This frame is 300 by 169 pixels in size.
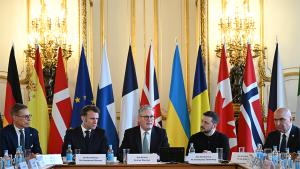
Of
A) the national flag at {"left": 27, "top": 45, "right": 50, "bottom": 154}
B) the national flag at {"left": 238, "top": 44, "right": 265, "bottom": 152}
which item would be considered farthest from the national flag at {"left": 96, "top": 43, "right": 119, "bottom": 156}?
the national flag at {"left": 238, "top": 44, "right": 265, "bottom": 152}

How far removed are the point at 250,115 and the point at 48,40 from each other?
3.58 m

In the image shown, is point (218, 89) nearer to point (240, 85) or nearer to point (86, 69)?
point (240, 85)

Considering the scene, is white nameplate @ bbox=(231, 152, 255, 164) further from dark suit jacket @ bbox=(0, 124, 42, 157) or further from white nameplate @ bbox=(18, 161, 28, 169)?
dark suit jacket @ bbox=(0, 124, 42, 157)

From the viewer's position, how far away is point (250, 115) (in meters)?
5.50

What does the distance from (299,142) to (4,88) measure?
4.71 meters

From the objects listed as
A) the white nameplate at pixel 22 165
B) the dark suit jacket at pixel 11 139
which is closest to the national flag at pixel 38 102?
the dark suit jacket at pixel 11 139

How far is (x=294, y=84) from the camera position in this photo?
5918mm

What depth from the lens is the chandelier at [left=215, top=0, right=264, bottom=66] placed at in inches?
228

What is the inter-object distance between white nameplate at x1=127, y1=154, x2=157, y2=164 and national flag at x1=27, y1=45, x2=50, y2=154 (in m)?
2.37

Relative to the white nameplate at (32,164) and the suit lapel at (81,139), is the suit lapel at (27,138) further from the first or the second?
the white nameplate at (32,164)

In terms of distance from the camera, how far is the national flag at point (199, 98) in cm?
561

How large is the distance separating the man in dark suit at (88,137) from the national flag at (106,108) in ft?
3.61

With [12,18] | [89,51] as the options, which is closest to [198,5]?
[89,51]

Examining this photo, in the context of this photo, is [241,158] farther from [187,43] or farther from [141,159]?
[187,43]
